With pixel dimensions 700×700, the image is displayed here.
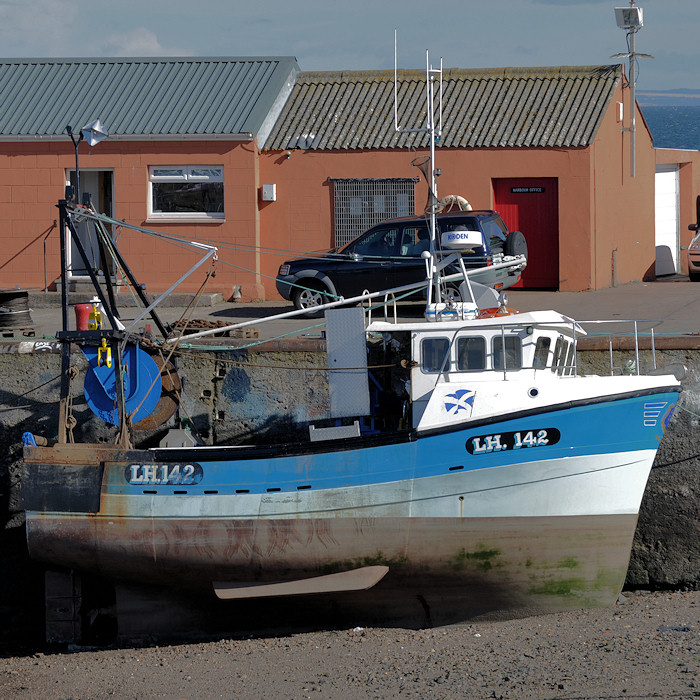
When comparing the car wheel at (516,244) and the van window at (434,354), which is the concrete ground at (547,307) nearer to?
the car wheel at (516,244)

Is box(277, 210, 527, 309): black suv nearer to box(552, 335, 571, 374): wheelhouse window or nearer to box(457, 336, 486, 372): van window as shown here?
box(552, 335, 571, 374): wheelhouse window

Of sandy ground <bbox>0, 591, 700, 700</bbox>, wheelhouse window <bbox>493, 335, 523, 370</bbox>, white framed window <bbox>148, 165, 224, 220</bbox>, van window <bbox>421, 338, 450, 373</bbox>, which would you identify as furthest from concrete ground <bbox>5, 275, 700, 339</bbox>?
sandy ground <bbox>0, 591, 700, 700</bbox>

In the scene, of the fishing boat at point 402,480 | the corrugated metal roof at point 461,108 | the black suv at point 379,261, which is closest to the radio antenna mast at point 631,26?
the corrugated metal roof at point 461,108

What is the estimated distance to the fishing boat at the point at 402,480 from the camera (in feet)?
33.8

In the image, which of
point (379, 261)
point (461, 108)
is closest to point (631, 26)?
point (461, 108)

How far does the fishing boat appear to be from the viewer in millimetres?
10312

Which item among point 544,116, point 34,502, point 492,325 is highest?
point 544,116

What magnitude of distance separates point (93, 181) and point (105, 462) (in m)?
11.1

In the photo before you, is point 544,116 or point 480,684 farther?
point 544,116

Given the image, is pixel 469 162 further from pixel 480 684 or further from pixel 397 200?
pixel 480 684

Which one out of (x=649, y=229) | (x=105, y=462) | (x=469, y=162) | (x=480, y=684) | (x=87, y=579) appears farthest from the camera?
(x=649, y=229)

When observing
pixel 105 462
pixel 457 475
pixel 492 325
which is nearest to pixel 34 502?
pixel 105 462

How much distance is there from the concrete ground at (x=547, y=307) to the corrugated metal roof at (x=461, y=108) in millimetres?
2942

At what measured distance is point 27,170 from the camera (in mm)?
20062
